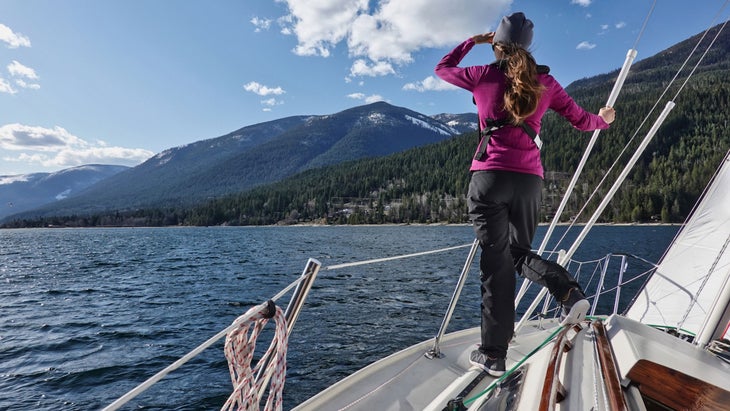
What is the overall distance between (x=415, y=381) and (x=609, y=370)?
4.85 ft

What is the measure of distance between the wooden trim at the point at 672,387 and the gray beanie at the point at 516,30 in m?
1.91

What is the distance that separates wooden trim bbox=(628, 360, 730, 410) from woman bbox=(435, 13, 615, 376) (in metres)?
0.61

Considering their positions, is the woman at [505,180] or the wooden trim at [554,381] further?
the woman at [505,180]

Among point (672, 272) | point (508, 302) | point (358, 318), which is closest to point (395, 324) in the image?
point (358, 318)

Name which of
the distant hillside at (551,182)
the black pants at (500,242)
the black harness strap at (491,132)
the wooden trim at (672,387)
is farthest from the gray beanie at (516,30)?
the distant hillside at (551,182)

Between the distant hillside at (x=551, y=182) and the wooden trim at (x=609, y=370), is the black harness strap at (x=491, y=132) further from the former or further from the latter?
the distant hillside at (x=551, y=182)

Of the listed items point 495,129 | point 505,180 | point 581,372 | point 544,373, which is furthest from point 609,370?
point 495,129

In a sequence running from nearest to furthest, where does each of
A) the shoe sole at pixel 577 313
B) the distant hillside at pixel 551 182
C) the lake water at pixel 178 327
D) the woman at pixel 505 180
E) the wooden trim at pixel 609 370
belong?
the wooden trim at pixel 609 370 < the shoe sole at pixel 577 313 < the woman at pixel 505 180 < the lake water at pixel 178 327 < the distant hillside at pixel 551 182

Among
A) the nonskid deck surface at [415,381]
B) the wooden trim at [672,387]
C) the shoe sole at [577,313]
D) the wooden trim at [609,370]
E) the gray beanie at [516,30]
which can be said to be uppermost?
the gray beanie at [516,30]

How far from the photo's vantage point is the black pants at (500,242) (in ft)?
7.70

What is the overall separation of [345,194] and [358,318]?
464 feet

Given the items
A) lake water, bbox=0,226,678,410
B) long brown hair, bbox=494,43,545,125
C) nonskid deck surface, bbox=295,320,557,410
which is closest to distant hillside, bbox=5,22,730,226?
lake water, bbox=0,226,678,410

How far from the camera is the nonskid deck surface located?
2415 mm

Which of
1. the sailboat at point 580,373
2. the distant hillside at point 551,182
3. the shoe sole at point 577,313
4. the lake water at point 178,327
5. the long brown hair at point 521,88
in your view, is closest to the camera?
the sailboat at point 580,373
